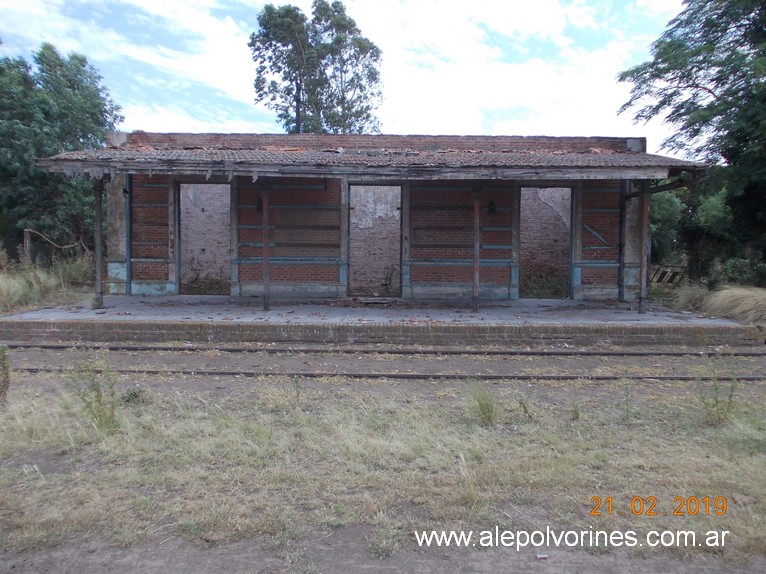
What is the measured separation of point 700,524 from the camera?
306 cm

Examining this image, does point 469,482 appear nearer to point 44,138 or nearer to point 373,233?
point 373,233

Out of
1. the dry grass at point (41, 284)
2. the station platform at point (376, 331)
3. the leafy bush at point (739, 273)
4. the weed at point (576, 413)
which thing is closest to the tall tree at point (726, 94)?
the leafy bush at point (739, 273)

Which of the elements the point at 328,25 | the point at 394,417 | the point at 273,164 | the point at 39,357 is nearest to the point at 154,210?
the point at 273,164

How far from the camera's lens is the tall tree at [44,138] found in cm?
1753

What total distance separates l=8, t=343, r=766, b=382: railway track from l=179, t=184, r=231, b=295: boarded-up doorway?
30.3 ft

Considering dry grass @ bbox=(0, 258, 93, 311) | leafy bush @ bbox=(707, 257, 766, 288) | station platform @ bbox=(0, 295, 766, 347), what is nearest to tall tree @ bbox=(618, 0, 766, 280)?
leafy bush @ bbox=(707, 257, 766, 288)

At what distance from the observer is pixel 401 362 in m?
8.16

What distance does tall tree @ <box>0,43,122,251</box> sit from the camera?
690 inches

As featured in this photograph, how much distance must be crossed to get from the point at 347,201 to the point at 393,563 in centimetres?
1137

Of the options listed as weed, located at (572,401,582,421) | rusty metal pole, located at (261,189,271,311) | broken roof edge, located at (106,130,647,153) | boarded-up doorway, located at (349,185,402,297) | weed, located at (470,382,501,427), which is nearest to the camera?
weed, located at (470,382,501,427)

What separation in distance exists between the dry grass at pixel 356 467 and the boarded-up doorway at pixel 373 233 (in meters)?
13.0

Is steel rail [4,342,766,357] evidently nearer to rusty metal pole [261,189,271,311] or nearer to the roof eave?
rusty metal pole [261,189,271,311]

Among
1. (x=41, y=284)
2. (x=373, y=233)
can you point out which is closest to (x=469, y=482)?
(x=41, y=284)

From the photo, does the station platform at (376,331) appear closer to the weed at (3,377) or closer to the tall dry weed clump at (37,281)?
the tall dry weed clump at (37,281)
